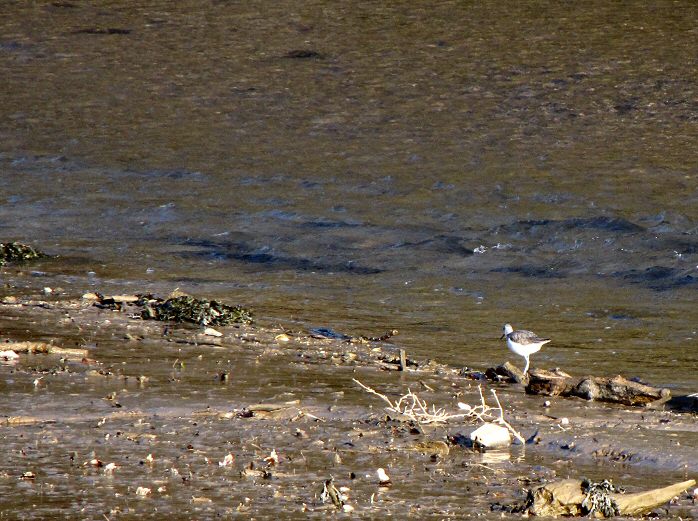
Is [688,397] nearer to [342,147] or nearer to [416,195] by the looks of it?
[416,195]

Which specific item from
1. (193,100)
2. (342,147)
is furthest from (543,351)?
(193,100)

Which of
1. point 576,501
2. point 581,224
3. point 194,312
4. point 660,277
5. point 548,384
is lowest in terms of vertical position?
point 660,277

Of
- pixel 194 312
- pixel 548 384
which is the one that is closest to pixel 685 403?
pixel 548 384

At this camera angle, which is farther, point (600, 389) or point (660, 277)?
point (660, 277)

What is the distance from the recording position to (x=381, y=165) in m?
13.9

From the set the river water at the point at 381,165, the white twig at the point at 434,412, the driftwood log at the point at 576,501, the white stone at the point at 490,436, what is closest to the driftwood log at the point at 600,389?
the white twig at the point at 434,412

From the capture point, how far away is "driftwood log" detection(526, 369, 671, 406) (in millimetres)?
6730

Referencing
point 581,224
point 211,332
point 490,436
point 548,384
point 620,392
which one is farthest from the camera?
point 581,224

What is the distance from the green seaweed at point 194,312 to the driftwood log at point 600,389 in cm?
237

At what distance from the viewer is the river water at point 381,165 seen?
33.8 ft

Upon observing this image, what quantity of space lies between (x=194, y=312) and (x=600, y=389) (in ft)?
9.47

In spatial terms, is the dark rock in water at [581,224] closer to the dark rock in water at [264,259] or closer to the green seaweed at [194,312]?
the dark rock in water at [264,259]

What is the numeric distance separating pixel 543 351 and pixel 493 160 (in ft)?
17.8

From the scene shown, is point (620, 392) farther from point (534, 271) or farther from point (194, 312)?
point (534, 271)
